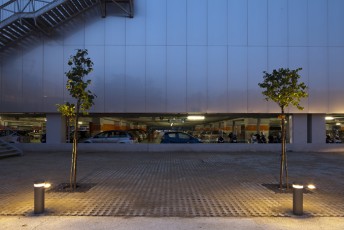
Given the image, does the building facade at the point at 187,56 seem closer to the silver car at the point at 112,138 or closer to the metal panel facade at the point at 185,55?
the metal panel facade at the point at 185,55

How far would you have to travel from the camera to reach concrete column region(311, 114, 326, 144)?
73.6 feet

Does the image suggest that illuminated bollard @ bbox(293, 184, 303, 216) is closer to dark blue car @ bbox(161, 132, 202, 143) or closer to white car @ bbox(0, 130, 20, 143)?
dark blue car @ bbox(161, 132, 202, 143)

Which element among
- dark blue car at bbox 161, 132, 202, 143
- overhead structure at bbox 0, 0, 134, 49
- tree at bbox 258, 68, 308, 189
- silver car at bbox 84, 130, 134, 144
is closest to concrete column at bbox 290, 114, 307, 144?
dark blue car at bbox 161, 132, 202, 143

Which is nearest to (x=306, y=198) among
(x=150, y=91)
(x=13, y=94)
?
(x=150, y=91)

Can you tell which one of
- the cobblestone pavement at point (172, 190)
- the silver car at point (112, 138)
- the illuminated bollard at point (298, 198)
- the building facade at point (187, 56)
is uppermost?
the building facade at point (187, 56)

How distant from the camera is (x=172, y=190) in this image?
9.91 meters

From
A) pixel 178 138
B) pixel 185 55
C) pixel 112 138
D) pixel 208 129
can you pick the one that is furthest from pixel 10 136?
pixel 208 129

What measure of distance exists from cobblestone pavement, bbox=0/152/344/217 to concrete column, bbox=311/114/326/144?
6.78 metres

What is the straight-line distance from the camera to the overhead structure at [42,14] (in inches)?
723

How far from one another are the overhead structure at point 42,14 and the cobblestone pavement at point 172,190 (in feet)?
24.4

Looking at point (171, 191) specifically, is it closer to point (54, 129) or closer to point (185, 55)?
point (185, 55)

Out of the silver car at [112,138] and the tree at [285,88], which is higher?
the tree at [285,88]

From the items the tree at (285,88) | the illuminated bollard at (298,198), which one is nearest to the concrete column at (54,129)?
the tree at (285,88)

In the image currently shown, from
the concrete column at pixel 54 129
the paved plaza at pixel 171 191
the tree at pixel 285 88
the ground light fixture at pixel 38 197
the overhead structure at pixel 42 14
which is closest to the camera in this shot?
the ground light fixture at pixel 38 197
